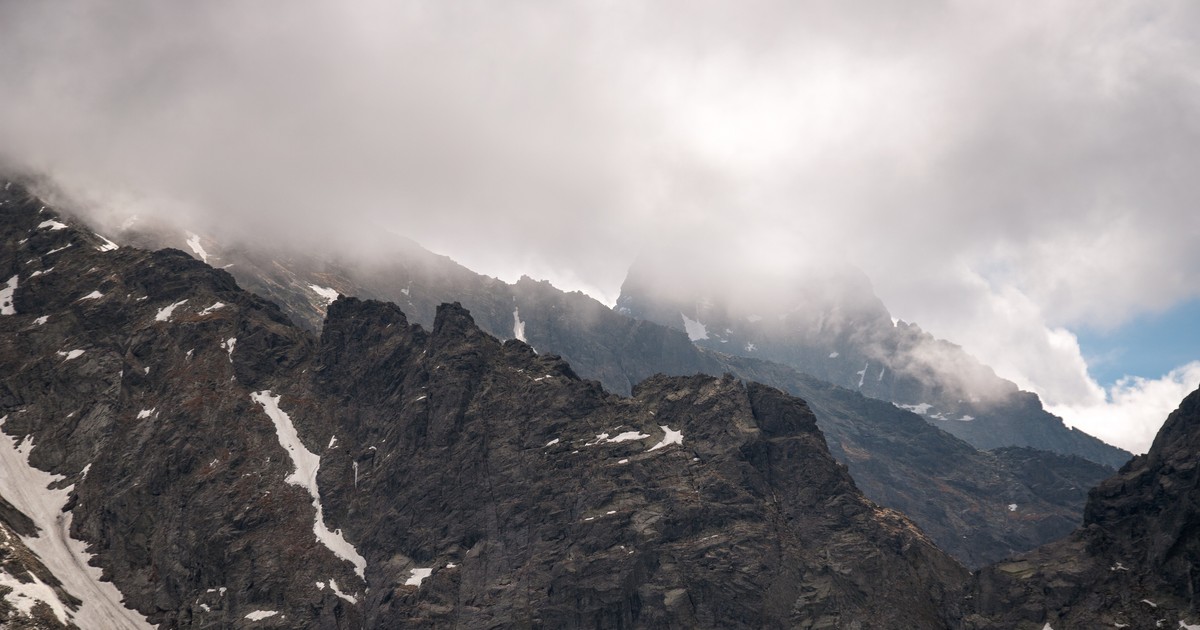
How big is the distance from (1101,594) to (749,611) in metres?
52.8

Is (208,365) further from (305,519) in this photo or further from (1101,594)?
(1101,594)

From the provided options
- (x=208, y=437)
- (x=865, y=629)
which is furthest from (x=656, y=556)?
(x=208, y=437)

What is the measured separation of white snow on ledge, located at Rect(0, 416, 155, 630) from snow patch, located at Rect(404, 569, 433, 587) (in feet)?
148

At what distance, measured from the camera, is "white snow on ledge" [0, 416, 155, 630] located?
466ft

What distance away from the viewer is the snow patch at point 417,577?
481ft

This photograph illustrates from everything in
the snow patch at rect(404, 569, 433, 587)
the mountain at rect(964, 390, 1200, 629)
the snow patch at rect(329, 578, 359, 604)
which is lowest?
the snow patch at rect(329, 578, 359, 604)

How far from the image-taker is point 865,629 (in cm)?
13038

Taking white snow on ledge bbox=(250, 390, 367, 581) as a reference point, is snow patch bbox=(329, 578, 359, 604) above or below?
below

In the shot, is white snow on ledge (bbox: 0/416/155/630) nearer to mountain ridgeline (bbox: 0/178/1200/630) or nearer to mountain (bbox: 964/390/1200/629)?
mountain ridgeline (bbox: 0/178/1200/630)

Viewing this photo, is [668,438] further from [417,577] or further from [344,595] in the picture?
[344,595]

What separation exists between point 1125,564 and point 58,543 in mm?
185709

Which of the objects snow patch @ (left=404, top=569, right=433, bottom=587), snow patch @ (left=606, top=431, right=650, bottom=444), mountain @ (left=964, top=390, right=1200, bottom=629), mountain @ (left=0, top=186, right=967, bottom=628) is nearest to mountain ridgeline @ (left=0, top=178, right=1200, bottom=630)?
mountain @ (left=964, top=390, right=1200, bottom=629)

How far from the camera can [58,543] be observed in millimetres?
157375

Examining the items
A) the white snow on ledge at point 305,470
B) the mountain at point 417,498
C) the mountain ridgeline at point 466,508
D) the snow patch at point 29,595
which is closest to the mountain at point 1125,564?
the mountain ridgeline at point 466,508
